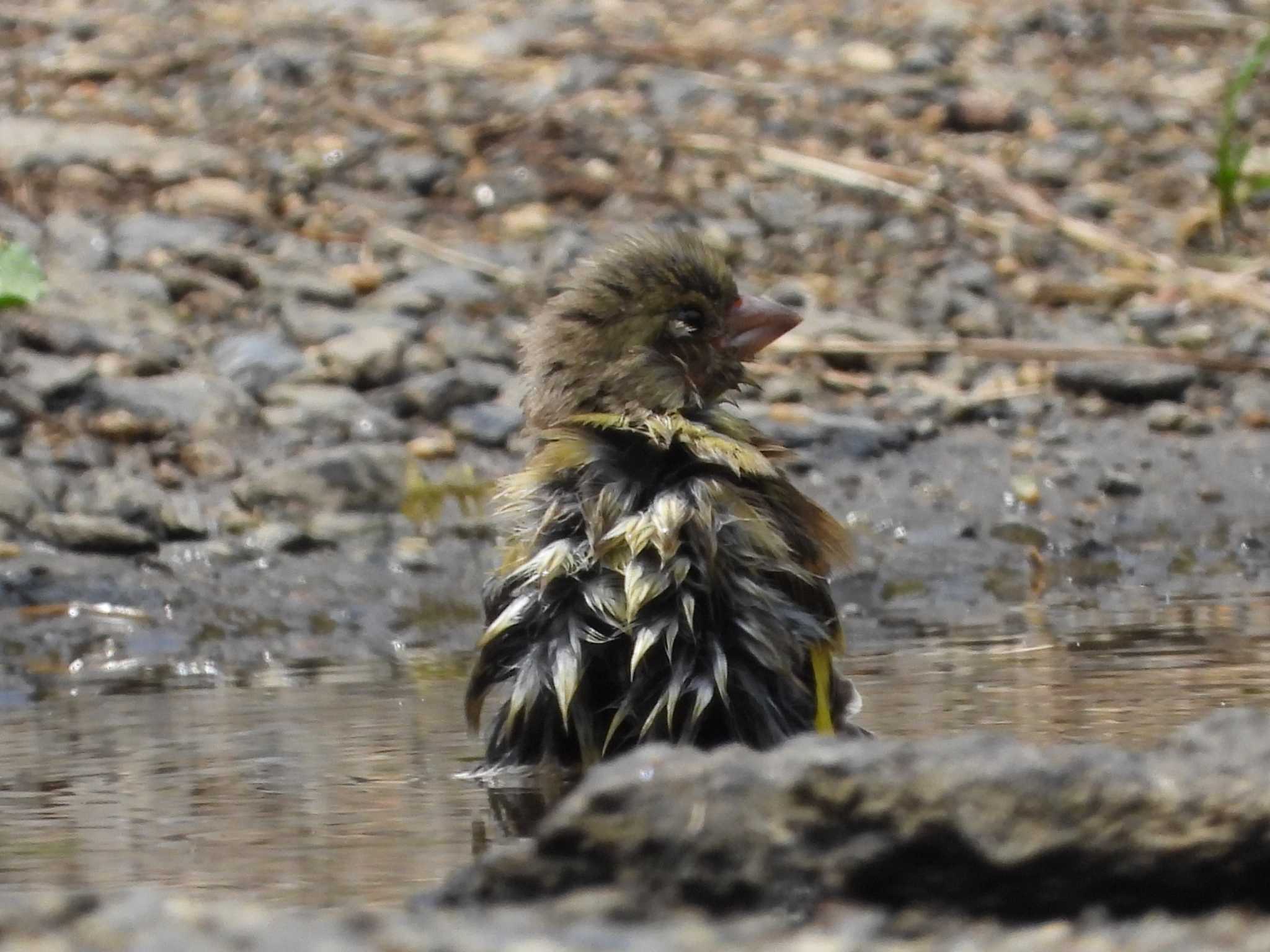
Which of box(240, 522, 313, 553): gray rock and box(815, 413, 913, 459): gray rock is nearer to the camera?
box(240, 522, 313, 553): gray rock

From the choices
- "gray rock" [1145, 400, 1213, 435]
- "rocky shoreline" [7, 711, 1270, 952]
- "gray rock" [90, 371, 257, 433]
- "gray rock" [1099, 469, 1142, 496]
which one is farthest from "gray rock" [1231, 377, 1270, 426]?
"rocky shoreline" [7, 711, 1270, 952]

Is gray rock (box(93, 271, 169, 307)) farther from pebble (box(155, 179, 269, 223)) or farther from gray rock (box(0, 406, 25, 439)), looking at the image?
gray rock (box(0, 406, 25, 439))

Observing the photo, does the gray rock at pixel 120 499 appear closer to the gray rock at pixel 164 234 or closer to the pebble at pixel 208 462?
the pebble at pixel 208 462

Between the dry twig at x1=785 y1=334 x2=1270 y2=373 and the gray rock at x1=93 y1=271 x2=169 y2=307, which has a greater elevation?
the gray rock at x1=93 y1=271 x2=169 y2=307

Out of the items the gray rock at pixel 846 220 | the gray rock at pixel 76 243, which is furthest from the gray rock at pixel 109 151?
the gray rock at pixel 846 220

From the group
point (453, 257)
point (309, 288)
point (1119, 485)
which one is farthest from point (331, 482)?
point (1119, 485)

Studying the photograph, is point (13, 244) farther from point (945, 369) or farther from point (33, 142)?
point (945, 369)
